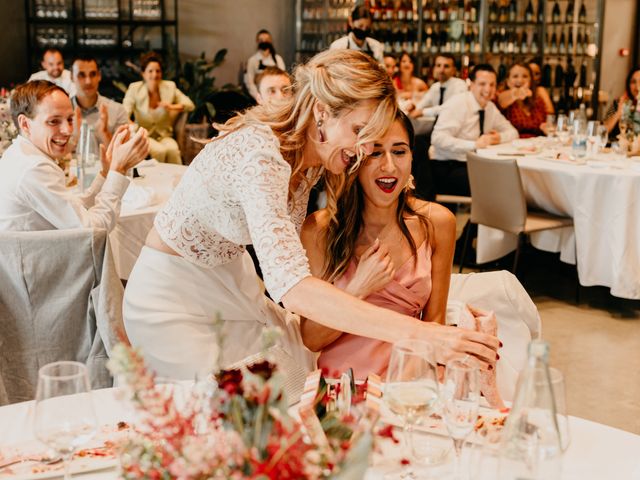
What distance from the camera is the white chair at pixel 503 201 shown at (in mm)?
5160

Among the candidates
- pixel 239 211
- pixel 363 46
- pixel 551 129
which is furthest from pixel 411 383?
pixel 363 46

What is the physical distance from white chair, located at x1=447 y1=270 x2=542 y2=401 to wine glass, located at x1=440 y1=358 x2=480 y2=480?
1192 mm

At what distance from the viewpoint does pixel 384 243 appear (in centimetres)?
256

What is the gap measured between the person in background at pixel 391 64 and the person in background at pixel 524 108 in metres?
2.83

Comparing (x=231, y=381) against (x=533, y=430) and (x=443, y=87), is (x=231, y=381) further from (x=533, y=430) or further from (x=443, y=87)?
(x=443, y=87)

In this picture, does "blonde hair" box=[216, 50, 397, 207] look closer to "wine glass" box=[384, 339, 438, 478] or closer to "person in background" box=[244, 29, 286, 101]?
"wine glass" box=[384, 339, 438, 478]

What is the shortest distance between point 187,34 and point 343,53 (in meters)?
10.2

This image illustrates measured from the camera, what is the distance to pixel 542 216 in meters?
5.51

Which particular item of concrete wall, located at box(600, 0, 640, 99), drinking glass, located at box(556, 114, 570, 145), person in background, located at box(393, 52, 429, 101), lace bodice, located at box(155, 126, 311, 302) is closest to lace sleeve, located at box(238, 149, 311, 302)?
lace bodice, located at box(155, 126, 311, 302)

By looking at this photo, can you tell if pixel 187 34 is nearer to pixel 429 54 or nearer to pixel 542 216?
pixel 429 54

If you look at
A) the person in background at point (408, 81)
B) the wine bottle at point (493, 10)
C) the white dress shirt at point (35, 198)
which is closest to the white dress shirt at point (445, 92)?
the person in background at point (408, 81)

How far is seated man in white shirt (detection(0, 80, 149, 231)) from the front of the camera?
3.03 m

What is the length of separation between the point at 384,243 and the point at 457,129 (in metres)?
4.09

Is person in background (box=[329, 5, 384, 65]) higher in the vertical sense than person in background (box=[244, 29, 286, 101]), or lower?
higher
